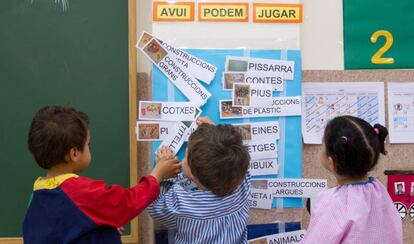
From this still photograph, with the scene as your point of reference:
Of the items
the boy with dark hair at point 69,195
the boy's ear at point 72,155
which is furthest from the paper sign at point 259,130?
the boy's ear at point 72,155

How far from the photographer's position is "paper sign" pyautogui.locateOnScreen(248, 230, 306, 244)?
1.63m

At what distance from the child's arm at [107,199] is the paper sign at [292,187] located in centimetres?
51

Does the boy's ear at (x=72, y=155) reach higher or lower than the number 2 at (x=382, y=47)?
lower

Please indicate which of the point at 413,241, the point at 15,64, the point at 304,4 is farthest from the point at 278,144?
the point at 15,64

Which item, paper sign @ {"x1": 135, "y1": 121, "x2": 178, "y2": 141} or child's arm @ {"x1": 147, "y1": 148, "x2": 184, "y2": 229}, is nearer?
child's arm @ {"x1": 147, "y1": 148, "x2": 184, "y2": 229}

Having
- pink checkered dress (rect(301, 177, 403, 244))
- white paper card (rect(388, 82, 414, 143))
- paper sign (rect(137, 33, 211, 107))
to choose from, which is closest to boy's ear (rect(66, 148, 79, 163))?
paper sign (rect(137, 33, 211, 107))

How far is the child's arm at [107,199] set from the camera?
1209mm

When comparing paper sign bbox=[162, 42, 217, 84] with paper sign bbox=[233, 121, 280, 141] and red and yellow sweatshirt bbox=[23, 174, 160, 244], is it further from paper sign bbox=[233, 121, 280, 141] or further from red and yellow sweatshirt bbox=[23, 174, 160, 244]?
red and yellow sweatshirt bbox=[23, 174, 160, 244]

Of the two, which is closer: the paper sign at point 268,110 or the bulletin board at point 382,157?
the paper sign at point 268,110

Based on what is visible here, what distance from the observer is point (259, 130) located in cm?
163

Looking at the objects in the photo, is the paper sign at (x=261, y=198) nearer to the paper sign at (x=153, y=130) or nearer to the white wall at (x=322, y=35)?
the paper sign at (x=153, y=130)

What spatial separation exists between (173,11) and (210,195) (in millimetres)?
687

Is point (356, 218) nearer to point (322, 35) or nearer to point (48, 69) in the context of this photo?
point (322, 35)

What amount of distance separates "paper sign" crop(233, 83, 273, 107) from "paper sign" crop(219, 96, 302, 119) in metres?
0.02
